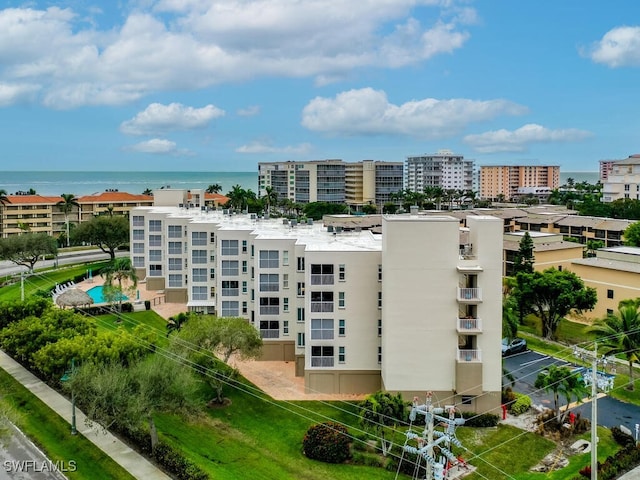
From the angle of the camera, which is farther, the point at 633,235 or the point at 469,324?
the point at 633,235

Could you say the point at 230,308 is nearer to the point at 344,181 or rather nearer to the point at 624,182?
the point at 624,182

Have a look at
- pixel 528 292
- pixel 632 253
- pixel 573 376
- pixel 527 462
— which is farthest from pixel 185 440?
pixel 632 253

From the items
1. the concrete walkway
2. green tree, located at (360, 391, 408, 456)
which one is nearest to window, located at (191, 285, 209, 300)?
the concrete walkway

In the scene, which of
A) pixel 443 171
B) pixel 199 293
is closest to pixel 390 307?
pixel 199 293

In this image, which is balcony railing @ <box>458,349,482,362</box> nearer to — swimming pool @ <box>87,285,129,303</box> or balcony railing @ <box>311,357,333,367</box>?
balcony railing @ <box>311,357,333,367</box>

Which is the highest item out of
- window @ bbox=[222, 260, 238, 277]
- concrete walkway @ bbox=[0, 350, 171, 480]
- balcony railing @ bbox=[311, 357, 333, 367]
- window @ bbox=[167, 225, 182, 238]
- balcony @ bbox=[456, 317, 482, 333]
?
window @ bbox=[167, 225, 182, 238]

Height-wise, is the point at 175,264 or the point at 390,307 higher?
the point at 390,307
